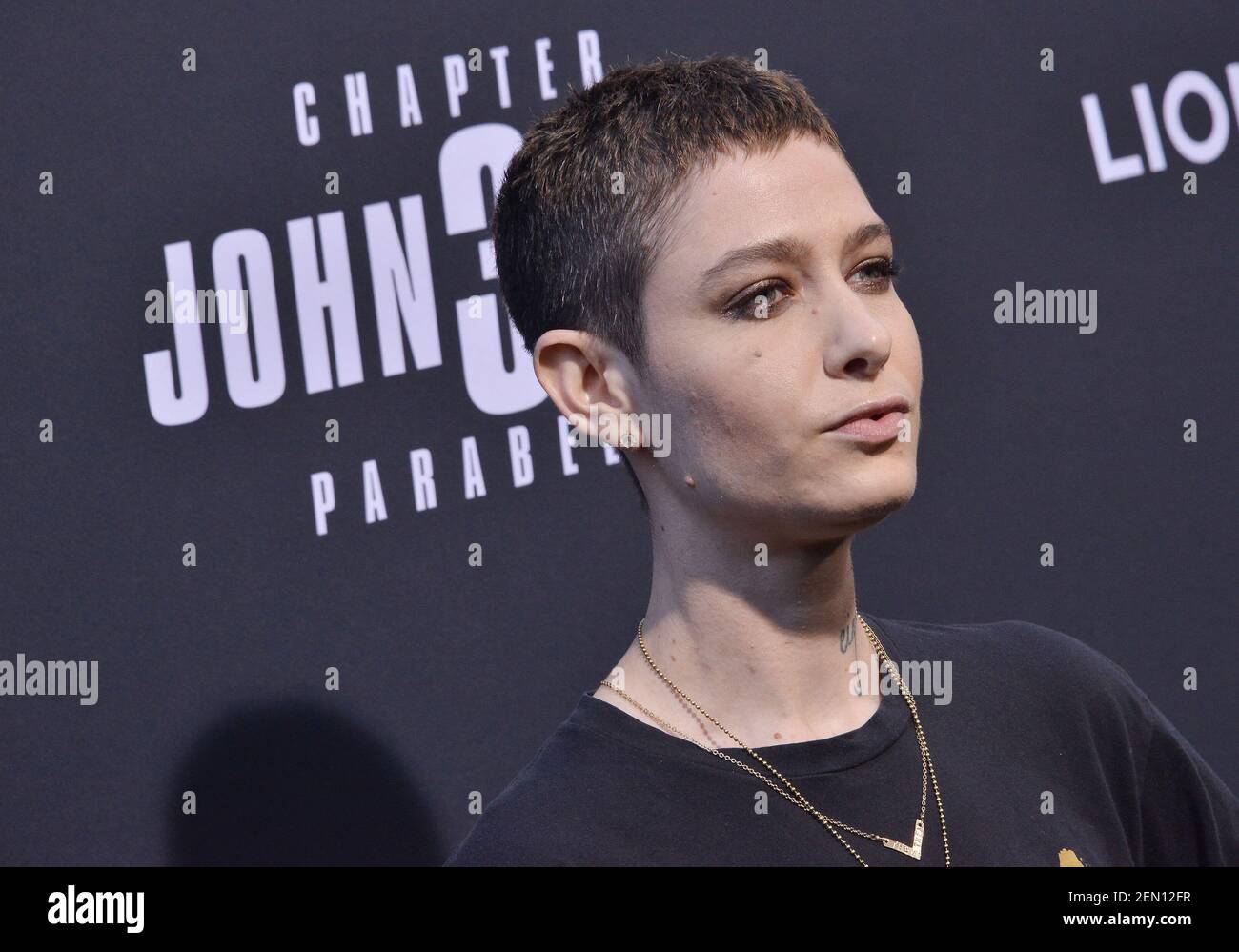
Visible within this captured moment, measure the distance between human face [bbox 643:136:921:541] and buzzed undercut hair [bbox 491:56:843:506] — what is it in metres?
0.03

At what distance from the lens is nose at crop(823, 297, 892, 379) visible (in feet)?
5.36

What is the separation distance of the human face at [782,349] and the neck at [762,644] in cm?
6

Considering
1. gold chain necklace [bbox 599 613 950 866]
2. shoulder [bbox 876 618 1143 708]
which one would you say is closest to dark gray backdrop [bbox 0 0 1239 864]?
shoulder [bbox 876 618 1143 708]

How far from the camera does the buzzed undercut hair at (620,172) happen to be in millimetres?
1778

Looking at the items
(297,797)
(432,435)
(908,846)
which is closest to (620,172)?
(908,846)

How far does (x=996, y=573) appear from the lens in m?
3.29

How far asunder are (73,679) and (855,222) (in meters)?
2.21

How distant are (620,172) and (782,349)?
342mm

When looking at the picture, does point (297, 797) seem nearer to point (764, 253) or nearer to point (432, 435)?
point (432, 435)

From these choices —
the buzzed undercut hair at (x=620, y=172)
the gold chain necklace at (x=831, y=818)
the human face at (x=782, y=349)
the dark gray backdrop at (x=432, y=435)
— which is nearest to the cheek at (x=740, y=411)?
the human face at (x=782, y=349)

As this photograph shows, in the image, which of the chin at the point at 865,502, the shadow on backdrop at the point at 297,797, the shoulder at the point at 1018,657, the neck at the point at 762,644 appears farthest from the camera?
the shadow on backdrop at the point at 297,797

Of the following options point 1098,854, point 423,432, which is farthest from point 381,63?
point 1098,854

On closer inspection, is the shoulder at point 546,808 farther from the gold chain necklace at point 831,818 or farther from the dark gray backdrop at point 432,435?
the dark gray backdrop at point 432,435

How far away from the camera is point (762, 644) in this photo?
5.83 ft
